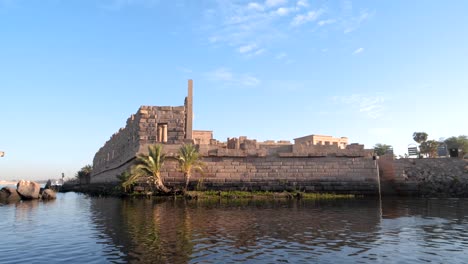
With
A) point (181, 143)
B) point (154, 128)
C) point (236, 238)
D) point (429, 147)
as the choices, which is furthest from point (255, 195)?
point (429, 147)

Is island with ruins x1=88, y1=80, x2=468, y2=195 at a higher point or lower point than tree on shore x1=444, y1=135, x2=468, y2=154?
lower

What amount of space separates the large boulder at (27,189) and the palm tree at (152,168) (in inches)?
328

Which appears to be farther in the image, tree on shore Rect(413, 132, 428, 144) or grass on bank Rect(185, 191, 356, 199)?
tree on shore Rect(413, 132, 428, 144)

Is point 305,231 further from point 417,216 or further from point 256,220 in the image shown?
point 417,216

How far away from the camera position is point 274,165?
26.3 metres

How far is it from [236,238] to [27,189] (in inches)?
885

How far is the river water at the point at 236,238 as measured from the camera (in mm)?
7754

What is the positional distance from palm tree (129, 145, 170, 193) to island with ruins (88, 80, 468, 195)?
45.8 inches

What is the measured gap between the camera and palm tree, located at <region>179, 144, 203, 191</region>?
78.2 ft

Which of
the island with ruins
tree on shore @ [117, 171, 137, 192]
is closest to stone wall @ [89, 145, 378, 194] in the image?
the island with ruins

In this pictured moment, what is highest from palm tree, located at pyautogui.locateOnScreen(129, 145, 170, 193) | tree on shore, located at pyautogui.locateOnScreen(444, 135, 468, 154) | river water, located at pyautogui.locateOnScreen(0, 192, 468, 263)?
tree on shore, located at pyautogui.locateOnScreen(444, 135, 468, 154)

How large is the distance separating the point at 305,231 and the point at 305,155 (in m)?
16.2

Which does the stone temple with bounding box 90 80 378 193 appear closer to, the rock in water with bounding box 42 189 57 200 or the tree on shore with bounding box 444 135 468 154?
the rock in water with bounding box 42 189 57 200

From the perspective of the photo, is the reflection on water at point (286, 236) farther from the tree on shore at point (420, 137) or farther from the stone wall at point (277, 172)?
the tree on shore at point (420, 137)
